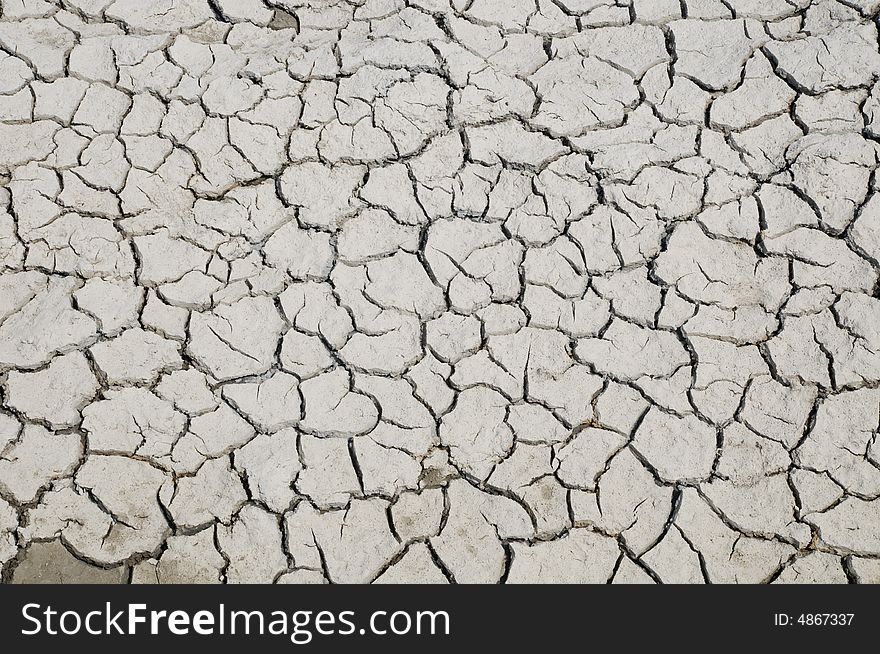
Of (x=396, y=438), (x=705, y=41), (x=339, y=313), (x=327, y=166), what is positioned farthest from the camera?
(x=705, y=41)

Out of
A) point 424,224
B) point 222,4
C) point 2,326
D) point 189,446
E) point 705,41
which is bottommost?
point 189,446

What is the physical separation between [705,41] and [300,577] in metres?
2.49

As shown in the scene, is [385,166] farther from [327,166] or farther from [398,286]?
[398,286]

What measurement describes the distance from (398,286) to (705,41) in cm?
159

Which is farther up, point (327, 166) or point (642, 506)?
point (327, 166)

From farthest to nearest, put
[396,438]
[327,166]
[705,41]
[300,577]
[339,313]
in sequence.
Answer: [705,41], [327,166], [339,313], [396,438], [300,577]

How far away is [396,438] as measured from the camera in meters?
2.72

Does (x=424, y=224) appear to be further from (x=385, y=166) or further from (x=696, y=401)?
(x=696, y=401)

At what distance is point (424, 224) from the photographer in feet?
10.0

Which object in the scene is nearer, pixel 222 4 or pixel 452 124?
pixel 452 124

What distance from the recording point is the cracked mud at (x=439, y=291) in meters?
2.61

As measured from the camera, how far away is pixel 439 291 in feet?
9.68

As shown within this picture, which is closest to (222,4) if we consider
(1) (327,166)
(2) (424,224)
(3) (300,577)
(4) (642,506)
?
(1) (327,166)

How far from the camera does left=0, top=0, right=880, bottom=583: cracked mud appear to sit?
2.61 m
